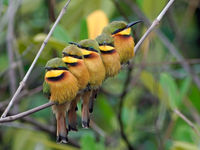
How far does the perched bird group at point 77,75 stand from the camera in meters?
2.06

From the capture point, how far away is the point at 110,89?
3875 millimetres

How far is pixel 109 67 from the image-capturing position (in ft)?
7.19

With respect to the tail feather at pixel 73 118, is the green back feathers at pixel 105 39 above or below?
above

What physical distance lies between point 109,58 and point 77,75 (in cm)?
21

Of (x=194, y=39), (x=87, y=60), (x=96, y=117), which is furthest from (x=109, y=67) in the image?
(x=194, y=39)

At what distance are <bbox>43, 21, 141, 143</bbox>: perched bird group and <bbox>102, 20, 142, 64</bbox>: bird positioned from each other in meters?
0.10

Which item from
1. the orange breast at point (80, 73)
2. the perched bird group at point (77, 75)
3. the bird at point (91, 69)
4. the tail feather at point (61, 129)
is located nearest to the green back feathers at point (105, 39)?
the perched bird group at point (77, 75)

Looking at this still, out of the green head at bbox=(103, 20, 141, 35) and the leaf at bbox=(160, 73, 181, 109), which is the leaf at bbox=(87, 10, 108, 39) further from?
the leaf at bbox=(160, 73, 181, 109)

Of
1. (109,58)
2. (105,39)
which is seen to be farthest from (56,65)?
(105,39)

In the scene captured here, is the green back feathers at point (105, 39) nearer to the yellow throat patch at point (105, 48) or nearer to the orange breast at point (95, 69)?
the yellow throat patch at point (105, 48)

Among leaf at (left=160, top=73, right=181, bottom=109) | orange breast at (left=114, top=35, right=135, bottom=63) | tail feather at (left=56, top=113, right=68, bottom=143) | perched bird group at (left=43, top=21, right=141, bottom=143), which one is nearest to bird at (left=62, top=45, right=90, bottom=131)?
perched bird group at (left=43, top=21, right=141, bottom=143)

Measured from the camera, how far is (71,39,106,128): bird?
213 centimetres

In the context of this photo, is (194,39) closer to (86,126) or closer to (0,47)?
(0,47)

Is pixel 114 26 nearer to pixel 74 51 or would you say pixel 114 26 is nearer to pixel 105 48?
pixel 105 48
